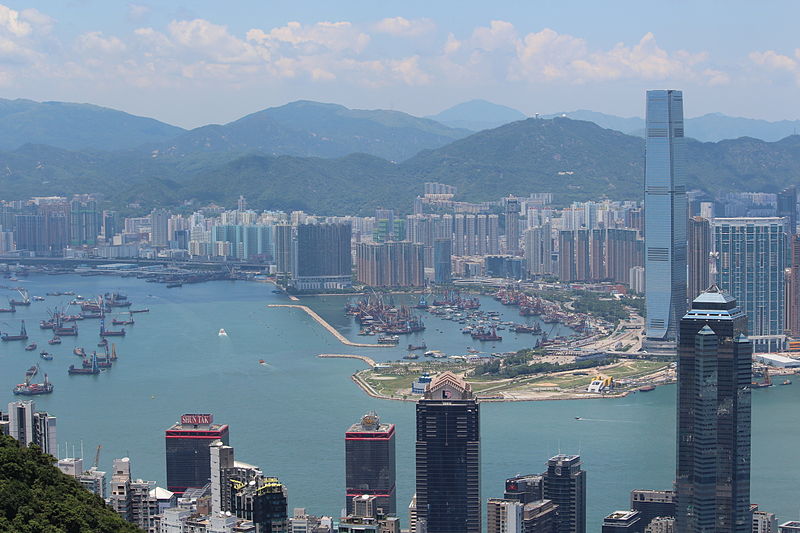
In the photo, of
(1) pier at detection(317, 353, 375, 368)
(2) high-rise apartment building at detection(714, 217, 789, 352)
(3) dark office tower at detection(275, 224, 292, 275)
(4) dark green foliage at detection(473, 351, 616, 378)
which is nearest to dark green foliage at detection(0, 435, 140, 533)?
(4) dark green foliage at detection(473, 351, 616, 378)

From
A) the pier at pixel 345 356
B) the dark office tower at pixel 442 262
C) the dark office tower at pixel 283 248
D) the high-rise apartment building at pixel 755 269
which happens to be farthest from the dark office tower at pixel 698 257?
the dark office tower at pixel 283 248

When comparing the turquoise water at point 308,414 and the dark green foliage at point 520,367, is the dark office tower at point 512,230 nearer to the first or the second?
the turquoise water at point 308,414

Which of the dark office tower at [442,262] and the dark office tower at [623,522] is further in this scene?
the dark office tower at [442,262]

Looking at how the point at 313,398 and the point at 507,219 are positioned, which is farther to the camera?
the point at 507,219

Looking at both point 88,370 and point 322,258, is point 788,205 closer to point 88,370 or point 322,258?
point 322,258

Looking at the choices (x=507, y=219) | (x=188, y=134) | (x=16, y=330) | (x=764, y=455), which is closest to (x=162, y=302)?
(x=16, y=330)

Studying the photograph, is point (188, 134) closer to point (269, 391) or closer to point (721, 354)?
point (269, 391)
